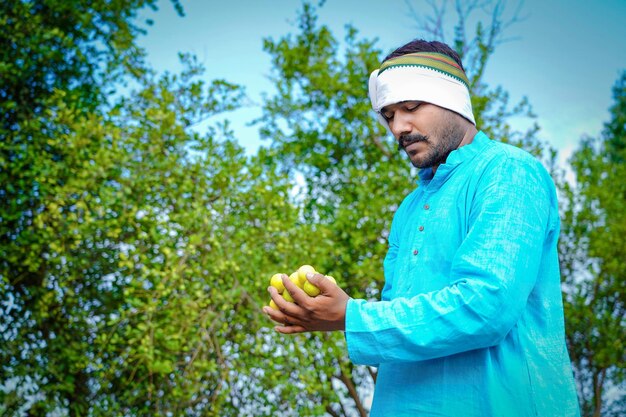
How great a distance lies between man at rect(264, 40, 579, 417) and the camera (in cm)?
138

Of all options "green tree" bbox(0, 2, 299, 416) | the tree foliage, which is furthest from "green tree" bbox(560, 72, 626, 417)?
"green tree" bbox(0, 2, 299, 416)

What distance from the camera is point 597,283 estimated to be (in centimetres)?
791

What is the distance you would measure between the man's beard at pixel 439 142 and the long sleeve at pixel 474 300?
26cm

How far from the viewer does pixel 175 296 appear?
477cm

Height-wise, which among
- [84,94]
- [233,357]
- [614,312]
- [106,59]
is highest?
[106,59]

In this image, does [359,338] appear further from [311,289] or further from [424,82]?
[424,82]

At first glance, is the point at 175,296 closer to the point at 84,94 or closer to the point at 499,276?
the point at 84,94

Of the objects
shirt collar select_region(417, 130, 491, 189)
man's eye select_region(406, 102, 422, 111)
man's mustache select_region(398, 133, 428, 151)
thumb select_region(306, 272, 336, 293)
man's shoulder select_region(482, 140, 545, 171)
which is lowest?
thumb select_region(306, 272, 336, 293)

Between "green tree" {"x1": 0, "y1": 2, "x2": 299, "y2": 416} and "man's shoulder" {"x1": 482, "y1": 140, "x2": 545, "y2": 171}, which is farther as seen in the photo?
"green tree" {"x1": 0, "y1": 2, "x2": 299, "y2": 416}

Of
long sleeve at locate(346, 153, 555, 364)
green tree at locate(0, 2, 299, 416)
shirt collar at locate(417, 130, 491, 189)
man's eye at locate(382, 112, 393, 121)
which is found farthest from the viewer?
green tree at locate(0, 2, 299, 416)

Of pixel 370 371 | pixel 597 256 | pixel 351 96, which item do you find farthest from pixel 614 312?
pixel 351 96

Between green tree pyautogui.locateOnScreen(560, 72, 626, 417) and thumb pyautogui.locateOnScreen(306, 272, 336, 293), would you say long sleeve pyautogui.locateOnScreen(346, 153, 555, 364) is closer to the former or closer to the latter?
thumb pyautogui.locateOnScreen(306, 272, 336, 293)

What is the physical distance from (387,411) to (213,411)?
11.4 ft

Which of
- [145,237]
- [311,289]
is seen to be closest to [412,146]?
[311,289]
